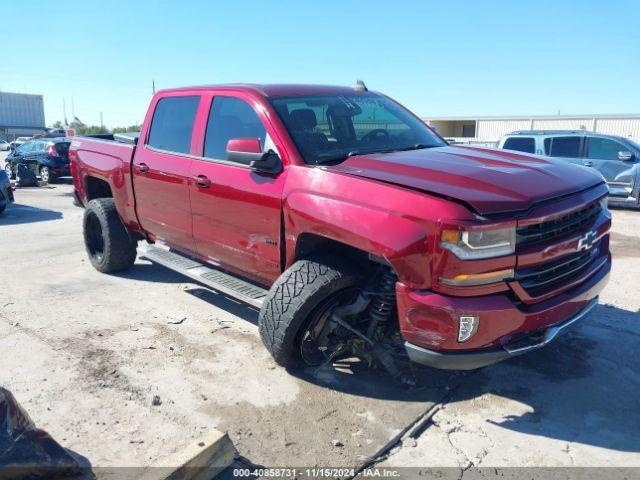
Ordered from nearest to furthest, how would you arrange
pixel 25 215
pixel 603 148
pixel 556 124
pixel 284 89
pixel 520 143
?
pixel 284 89 → pixel 25 215 → pixel 603 148 → pixel 520 143 → pixel 556 124

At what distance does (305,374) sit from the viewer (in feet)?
12.2

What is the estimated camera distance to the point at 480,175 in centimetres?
308

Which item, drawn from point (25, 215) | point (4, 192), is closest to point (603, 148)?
point (25, 215)

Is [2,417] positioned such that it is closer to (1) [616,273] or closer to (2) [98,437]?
(2) [98,437]

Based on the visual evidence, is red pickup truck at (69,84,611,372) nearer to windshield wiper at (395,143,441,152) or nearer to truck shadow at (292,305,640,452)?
windshield wiper at (395,143,441,152)

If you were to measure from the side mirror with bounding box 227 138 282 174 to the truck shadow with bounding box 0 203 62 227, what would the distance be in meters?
8.10

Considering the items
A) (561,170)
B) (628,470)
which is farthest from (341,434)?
(561,170)

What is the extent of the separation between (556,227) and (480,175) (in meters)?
0.52

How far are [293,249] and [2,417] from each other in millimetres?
1892

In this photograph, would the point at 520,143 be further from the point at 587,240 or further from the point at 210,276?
the point at 210,276

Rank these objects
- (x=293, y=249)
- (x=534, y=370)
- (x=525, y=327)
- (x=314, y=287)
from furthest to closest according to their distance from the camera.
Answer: (x=534, y=370), (x=293, y=249), (x=314, y=287), (x=525, y=327)

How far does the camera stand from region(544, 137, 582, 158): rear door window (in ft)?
38.7

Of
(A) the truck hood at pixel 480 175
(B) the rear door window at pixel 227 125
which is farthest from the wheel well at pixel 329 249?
(B) the rear door window at pixel 227 125

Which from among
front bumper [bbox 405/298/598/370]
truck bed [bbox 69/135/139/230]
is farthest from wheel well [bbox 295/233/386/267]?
truck bed [bbox 69/135/139/230]
